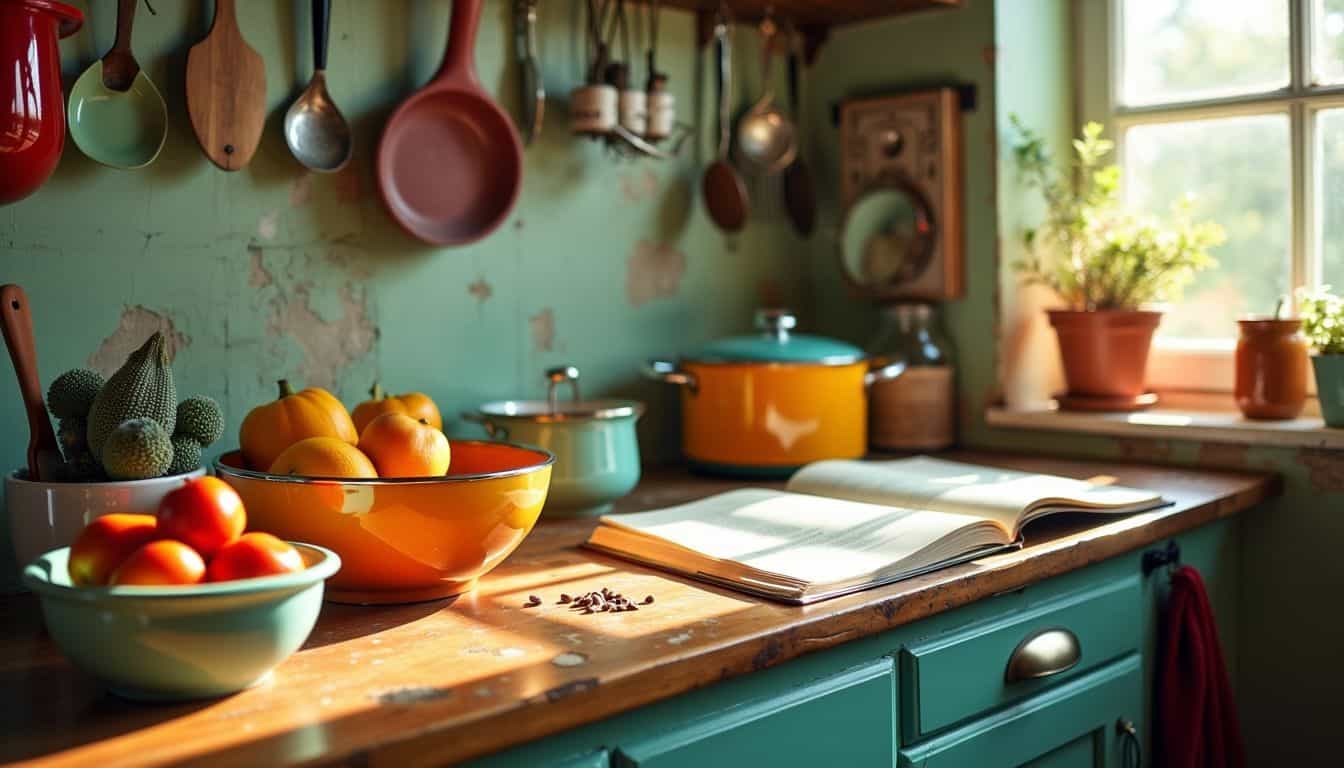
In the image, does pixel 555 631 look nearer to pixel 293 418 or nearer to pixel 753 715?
pixel 753 715

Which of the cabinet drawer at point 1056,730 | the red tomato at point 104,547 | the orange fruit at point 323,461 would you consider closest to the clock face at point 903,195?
the cabinet drawer at point 1056,730

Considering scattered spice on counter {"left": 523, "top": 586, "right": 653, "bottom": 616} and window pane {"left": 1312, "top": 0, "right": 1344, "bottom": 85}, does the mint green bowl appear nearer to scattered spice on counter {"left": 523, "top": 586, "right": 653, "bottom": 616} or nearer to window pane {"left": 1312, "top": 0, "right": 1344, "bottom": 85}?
scattered spice on counter {"left": 523, "top": 586, "right": 653, "bottom": 616}

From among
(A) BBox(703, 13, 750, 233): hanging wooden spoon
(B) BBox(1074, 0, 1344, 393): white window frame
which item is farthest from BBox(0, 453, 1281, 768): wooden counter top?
(A) BBox(703, 13, 750, 233): hanging wooden spoon

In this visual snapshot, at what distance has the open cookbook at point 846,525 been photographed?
4.06 feet

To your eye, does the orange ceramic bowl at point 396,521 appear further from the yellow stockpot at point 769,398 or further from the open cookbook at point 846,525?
the yellow stockpot at point 769,398

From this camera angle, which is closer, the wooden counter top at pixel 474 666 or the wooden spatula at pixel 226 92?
the wooden counter top at pixel 474 666

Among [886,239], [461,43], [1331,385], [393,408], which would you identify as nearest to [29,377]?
[393,408]

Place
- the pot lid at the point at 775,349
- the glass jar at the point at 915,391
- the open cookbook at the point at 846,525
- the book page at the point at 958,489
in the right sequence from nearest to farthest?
the open cookbook at the point at 846,525
the book page at the point at 958,489
the pot lid at the point at 775,349
the glass jar at the point at 915,391

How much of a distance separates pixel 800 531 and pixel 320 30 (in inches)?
33.3

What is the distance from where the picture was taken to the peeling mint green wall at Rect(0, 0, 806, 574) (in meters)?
1.38

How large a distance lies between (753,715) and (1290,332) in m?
1.17

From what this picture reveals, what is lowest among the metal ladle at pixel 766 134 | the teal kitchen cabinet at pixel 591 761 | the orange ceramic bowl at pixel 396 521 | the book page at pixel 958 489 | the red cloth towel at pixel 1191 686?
the red cloth towel at pixel 1191 686

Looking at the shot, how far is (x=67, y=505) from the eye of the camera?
1144 millimetres

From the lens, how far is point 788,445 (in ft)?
6.10
